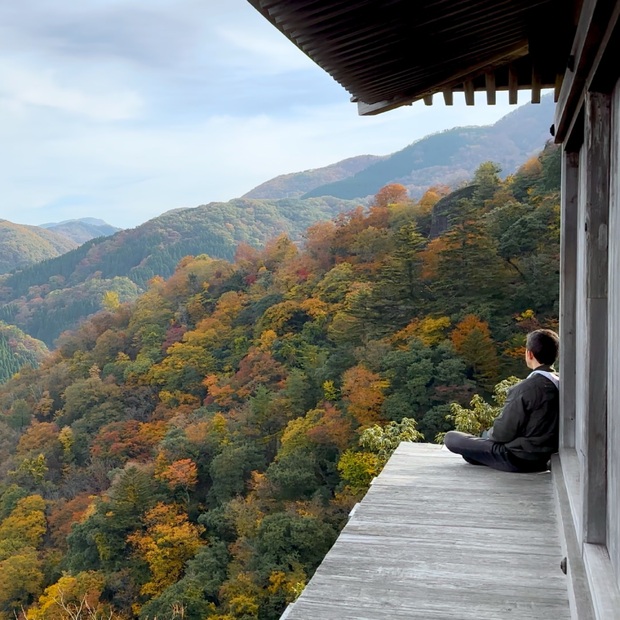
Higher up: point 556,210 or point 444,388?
point 556,210

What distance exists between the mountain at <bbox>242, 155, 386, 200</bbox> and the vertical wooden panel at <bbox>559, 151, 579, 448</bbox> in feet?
288

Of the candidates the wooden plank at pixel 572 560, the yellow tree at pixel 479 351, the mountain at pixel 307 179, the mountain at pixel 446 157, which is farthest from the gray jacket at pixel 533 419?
the mountain at pixel 307 179

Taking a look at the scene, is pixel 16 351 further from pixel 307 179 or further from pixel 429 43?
pixel 307 179

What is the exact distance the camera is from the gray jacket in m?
2.83

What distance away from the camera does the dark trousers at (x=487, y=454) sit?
2.94m

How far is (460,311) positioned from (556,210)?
3.11m

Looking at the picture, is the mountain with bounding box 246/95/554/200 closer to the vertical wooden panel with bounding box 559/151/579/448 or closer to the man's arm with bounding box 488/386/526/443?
the man's arm with bounding box 488/386/526/443

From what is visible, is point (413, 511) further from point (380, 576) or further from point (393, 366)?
point (393, 366)

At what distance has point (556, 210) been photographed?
1510cm

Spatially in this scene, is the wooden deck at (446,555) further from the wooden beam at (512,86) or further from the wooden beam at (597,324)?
the wooden beam at (512,86)

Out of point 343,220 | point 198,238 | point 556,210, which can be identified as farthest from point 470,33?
point 198,238

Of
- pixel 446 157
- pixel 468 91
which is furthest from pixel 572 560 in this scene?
pixel 446 157

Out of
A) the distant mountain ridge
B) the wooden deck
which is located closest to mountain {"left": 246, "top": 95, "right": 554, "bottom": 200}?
the distant mountain ridge

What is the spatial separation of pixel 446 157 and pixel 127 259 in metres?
38.5
